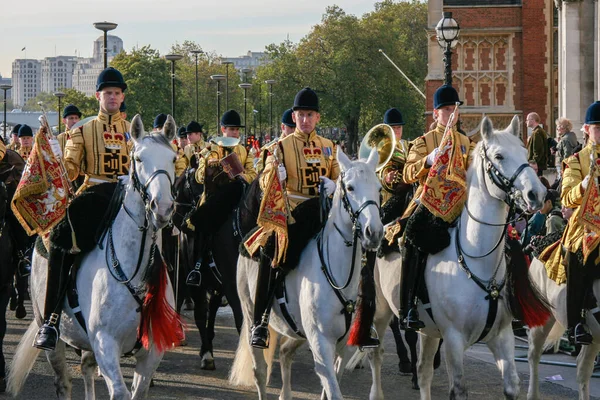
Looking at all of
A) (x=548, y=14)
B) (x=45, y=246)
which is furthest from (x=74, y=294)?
(x=548, y=14)

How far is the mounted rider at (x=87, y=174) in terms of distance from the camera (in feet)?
31.4

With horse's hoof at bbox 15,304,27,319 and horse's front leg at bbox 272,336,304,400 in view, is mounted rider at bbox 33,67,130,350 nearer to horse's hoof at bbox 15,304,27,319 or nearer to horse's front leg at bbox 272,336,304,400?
horse's front leg at bbox 272,336,304,400

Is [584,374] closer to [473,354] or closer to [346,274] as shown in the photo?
[346,274]

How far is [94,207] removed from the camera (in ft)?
31.8

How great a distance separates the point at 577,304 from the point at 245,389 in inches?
154

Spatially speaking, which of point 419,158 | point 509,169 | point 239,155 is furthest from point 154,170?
point 239,155

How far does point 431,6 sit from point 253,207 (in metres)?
40.6

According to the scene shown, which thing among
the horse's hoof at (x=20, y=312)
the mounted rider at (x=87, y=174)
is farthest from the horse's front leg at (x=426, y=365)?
the horse's hoof at (x=20, y=312)

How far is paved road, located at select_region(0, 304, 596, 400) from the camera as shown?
12.3m

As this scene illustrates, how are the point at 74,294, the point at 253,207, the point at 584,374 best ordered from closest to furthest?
the point at 74,294 → the point at 584,374 → the point at 253,207

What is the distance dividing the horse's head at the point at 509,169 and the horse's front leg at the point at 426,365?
6.68ft

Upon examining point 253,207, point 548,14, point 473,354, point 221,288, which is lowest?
point 473,354

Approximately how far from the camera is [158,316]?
923 cm

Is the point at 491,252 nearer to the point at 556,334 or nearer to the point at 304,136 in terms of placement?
the point at 304,136
